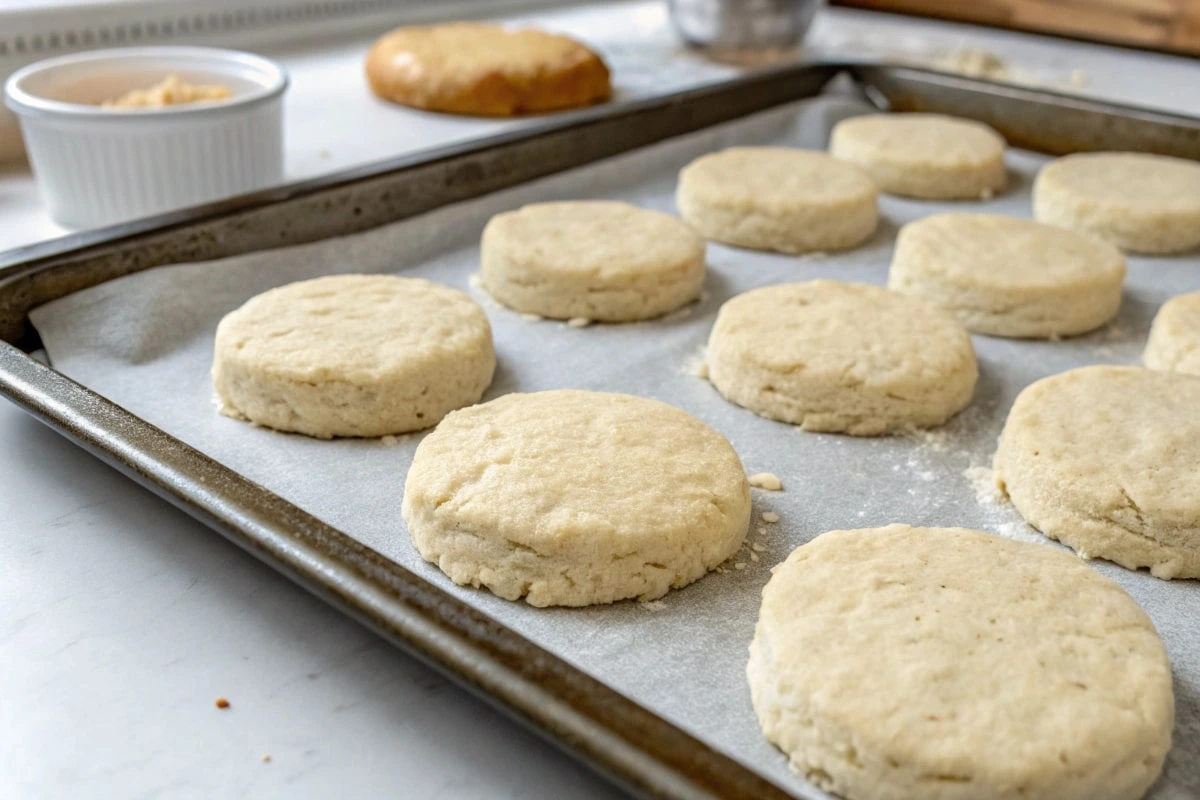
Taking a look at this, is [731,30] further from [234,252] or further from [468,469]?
[468,469]

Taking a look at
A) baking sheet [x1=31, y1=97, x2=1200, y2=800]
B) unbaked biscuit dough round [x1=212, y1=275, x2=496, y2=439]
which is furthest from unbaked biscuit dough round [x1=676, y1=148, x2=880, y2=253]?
unbaked biscuit dough round [x1=212, y1=275, x2=496, y2=439]

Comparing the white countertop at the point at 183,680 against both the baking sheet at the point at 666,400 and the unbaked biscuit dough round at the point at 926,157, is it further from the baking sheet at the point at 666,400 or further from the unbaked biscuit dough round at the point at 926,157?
the unbaked biscuit dough round at the point at 926,157

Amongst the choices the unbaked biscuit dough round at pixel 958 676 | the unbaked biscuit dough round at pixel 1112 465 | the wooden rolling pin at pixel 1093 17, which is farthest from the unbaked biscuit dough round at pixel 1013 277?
the wooden rolling pin at pixel 1093 17

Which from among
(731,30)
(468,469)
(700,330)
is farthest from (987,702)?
(731,30)

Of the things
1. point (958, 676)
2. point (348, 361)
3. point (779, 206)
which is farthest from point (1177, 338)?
point (348, 361)

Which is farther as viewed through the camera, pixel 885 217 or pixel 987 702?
pixel 885 217

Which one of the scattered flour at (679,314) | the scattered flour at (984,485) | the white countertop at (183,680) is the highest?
the scattered flour at (984,485)

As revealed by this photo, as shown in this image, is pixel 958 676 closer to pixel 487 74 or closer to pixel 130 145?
→ pixel 130 145
